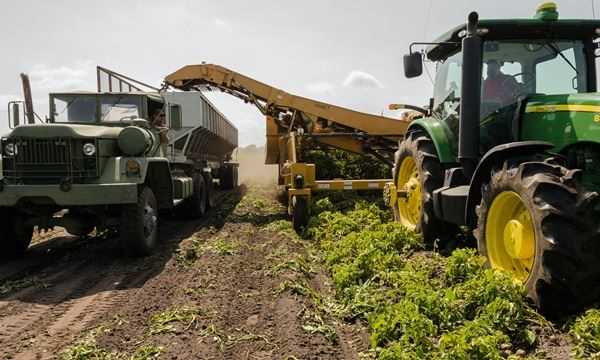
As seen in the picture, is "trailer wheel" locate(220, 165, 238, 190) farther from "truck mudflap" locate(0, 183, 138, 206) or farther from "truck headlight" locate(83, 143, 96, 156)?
"truck mudflap" locate(0, 183, 138, 206)

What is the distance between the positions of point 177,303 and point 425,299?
2.33m

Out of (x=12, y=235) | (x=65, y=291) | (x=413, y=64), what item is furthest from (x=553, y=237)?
(x=12, y=235)

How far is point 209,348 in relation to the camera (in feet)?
11.8

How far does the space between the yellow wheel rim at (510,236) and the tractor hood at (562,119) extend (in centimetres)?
73

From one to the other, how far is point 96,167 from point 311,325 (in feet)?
13.6

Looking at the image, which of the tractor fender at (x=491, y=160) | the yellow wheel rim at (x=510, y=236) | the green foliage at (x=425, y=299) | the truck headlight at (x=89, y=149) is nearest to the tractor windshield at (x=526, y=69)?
the tractor fender at (x=491, y=160)

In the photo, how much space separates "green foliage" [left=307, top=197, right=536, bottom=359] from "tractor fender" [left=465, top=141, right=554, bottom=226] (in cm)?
45

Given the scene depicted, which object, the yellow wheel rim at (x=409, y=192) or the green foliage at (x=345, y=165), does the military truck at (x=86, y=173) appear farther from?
the yellow wheel rim at (x=409, y=192)

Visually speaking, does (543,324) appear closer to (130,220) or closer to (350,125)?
(130,220)

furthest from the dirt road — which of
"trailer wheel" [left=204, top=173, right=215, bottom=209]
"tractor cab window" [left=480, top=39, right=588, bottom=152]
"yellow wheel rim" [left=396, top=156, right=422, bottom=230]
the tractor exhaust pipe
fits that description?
"trailer wheel" [left=204, top=173, right=215, bottom=209]

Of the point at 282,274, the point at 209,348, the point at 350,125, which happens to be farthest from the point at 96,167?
the point at 350,125

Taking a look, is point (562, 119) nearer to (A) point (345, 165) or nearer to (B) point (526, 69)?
(B) point (526, 69)

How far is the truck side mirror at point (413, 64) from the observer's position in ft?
17.5

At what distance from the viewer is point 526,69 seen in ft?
17.1
